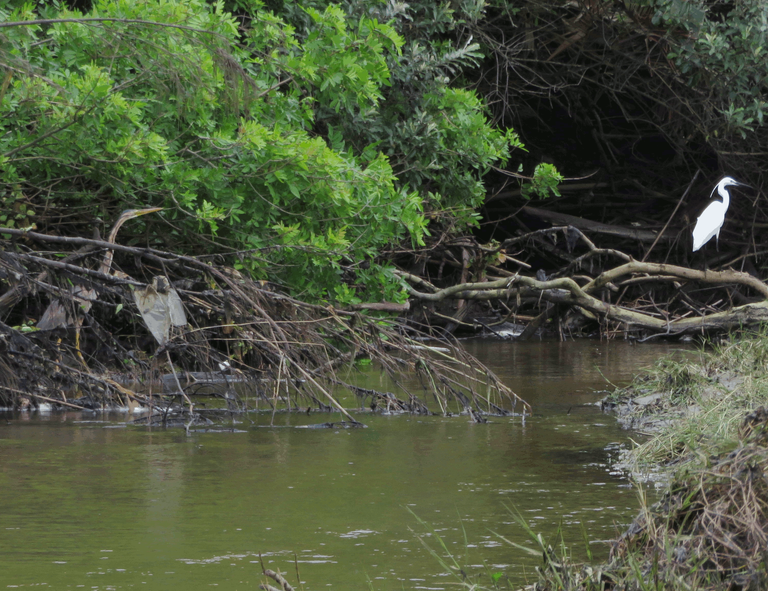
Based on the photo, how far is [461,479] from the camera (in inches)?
234

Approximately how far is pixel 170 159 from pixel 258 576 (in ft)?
18.8

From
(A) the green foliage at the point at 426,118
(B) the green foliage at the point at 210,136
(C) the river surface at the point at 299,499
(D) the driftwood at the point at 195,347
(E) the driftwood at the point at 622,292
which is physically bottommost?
(C) the river surface at the point at 299,499

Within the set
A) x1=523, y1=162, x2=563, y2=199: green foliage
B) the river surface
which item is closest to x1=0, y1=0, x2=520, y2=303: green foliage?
the river surface

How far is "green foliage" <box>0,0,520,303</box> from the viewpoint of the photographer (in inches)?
327

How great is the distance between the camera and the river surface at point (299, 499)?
4.25 metres

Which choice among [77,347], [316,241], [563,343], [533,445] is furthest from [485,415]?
[563,343]

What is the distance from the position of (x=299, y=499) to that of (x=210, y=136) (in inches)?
181

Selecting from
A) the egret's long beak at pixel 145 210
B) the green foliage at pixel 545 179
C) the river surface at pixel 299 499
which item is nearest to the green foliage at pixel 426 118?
the green foliage at pixel 545 179

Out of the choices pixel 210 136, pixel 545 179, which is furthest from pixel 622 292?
pixel 210 136

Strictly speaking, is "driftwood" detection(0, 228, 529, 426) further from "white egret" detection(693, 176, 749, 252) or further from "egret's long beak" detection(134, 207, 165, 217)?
"white egret" detection(693, 176, 749, 252)

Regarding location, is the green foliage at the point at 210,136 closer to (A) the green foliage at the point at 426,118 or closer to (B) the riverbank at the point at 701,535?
(A) the green foliage at the point at 426,118

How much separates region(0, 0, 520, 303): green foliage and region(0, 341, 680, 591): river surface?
209 centimetres

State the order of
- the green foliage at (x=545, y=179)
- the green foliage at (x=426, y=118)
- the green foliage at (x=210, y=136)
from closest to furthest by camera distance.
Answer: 1. the green foliage at (x=210, y=136)
2. the green foliage at (x=426, y=118)
3. the green foliage at (x=545, y=179)

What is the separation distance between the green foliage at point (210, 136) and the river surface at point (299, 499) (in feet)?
6.84
